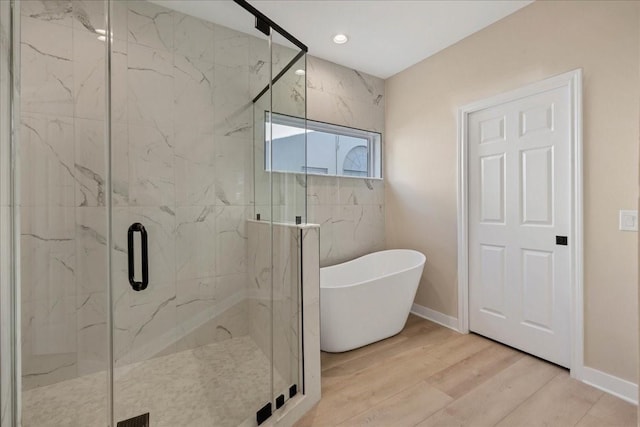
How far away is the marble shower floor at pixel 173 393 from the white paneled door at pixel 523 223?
1951mm

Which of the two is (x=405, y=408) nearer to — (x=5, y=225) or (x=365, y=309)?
(x=365, y=309)

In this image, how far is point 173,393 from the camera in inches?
63.5

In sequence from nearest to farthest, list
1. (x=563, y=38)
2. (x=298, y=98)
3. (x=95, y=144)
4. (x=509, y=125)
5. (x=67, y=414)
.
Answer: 1. (x=67, y=414)
2. (x=95, y=144)
3. (x=563, y=38)
4. (x=298, y=98)
5. (x=509, y=125)

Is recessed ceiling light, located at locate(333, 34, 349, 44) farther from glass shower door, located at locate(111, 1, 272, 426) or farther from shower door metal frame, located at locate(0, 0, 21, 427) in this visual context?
shower door metal frame, located at locate(0, 0, 21, 427)

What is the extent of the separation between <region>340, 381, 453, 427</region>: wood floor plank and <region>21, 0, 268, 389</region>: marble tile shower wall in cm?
99

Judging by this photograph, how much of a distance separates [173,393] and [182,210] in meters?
1.13

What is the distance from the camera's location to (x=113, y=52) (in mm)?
1759

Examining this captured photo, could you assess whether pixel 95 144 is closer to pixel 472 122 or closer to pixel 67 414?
pixel 67 414

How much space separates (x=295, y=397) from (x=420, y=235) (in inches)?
77.8

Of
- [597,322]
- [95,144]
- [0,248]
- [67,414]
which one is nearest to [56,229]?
[95,144]

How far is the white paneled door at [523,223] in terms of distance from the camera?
1957 mm

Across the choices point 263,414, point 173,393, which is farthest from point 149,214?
point 263,414

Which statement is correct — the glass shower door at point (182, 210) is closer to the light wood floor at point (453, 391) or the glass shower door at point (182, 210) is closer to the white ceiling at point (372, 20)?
the white ceiling at point (372, 20)

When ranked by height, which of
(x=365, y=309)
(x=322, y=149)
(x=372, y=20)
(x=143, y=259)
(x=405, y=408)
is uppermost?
(x=372, y=20)
